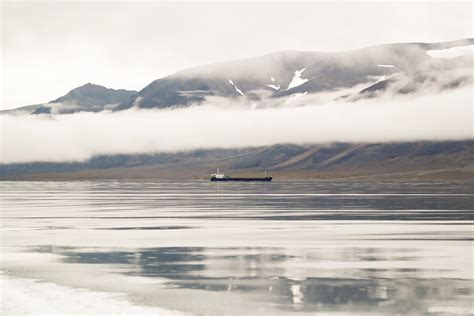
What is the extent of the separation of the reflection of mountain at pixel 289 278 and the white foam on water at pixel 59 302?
3.54 meters

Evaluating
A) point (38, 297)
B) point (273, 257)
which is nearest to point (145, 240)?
point (273, 257)


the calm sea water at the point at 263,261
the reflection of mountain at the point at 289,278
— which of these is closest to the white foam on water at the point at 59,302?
the calm sea water at the point at 263,261

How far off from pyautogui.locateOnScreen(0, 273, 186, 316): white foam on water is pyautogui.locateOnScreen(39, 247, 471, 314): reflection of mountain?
3540 mm

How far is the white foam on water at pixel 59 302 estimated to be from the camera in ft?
90.8

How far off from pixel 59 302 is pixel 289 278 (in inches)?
375

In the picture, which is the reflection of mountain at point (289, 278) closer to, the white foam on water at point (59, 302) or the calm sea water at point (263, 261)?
the calm sea water at point (263, 261)

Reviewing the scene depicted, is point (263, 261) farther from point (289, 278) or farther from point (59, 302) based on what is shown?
point (59, 302)

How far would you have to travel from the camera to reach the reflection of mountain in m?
28.9

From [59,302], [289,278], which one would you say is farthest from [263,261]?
[59,302]

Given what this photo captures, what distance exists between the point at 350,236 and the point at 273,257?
1161 cm

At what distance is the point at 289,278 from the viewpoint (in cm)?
3419

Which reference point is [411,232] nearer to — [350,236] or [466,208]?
[350,236]

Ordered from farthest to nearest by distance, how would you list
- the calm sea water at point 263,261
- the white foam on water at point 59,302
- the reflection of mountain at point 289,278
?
the calm sea water at point 263,261, the reflection of mountain at point 289,278, the white foam on water at point 59,302

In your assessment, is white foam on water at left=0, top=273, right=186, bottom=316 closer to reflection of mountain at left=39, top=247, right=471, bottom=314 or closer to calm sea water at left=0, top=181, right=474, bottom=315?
calm sea water at left=0, top=181, right=474, bottom=315
